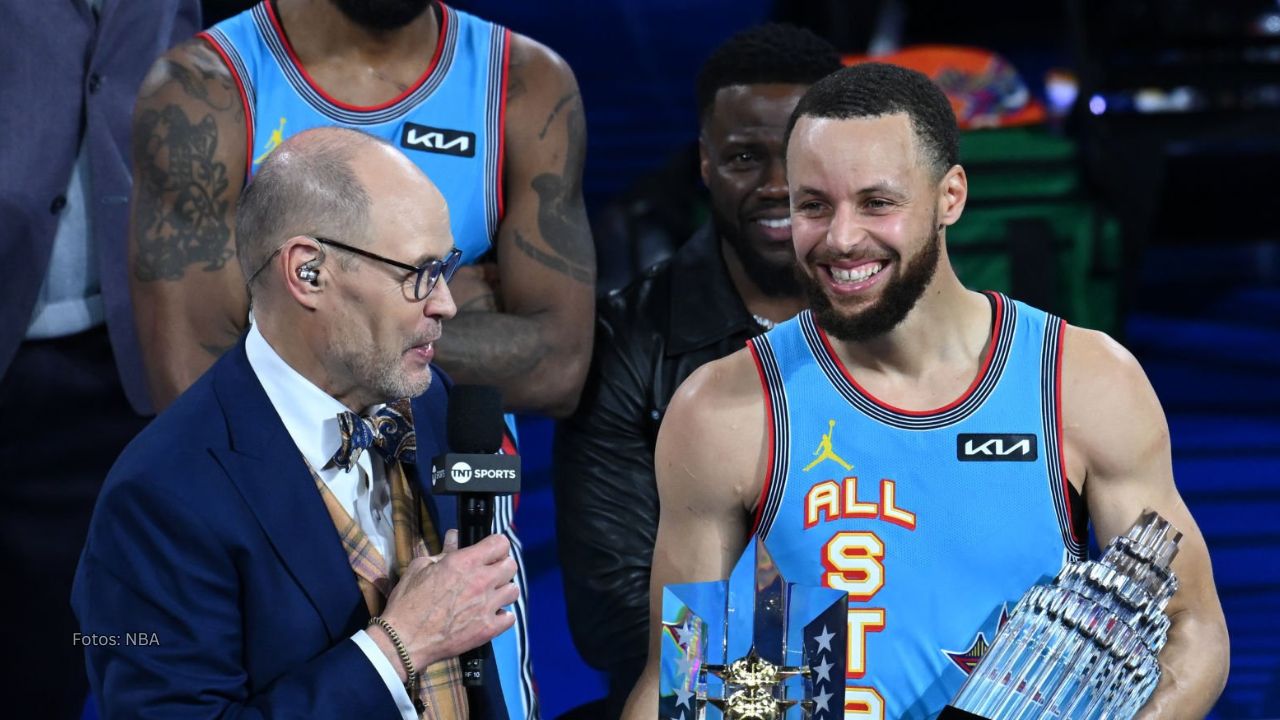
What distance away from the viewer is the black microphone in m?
2.41

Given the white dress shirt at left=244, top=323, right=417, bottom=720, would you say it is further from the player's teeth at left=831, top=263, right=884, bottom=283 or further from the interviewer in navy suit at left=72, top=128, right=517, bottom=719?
the player's teeth at left=831, top=263, right=884, bottom=283

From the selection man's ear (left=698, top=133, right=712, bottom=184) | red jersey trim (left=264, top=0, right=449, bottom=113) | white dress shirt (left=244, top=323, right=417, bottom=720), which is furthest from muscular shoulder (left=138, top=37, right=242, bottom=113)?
man's ear (left=698, top=133, right=712, bottom=184)

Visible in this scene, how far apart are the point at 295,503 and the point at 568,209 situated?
47.4 inches

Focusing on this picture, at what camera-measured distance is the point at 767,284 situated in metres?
3.80

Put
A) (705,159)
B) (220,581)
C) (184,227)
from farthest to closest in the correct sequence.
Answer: (705,159) < (184,227) < (220,581)

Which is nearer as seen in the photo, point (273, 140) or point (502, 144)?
point (273, 140)

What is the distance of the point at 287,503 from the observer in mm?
2479

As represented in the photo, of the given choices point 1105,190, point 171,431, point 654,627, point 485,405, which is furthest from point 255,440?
point 1105,190

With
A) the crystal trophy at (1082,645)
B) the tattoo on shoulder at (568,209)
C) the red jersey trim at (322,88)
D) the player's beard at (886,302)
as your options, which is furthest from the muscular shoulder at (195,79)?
the crystal trophy at (1082,645)

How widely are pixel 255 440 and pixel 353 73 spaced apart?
121 centimetres

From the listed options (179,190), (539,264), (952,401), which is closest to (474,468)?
(952,401)

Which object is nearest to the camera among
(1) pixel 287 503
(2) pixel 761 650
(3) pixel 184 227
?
(2) pixel 761 650

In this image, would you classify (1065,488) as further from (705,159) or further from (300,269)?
(705,159)

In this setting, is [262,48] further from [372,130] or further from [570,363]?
[570,363]
